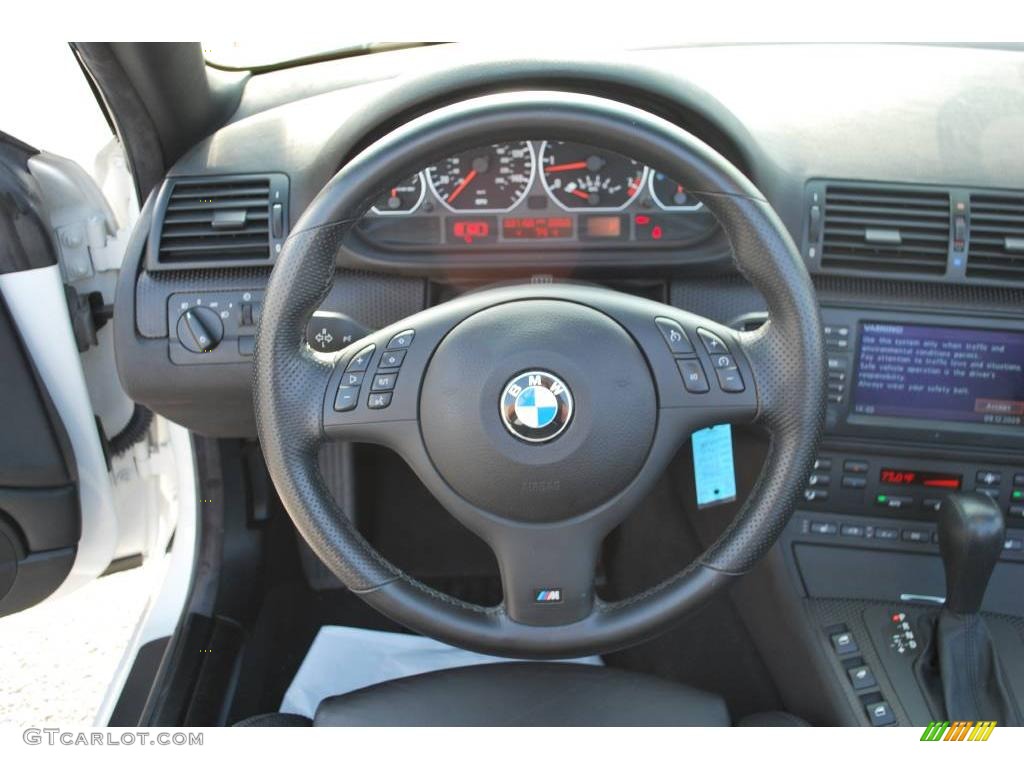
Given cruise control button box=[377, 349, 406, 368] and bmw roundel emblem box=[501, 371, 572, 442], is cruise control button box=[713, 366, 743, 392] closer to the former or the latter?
bmw roundel emblem box=[501, 371, 572, 442]

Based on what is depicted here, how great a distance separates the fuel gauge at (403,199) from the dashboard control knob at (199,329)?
31 centimetres

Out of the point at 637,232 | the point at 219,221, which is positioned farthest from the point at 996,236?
the point at 219,221

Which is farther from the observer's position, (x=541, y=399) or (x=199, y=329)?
(x=199, y=329)

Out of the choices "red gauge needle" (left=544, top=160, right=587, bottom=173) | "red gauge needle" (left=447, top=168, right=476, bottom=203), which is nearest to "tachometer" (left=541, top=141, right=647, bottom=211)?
"red gauge needle" (left=544, top=160, right=587, bottom=173)

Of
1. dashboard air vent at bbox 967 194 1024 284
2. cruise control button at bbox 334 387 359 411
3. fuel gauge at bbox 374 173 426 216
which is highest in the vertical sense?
fuel gauge at bbox 374 173 426 216

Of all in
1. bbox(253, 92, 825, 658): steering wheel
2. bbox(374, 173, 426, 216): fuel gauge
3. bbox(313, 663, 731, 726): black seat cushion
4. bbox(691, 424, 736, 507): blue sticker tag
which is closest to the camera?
bbox(253, 92, 825, 658): steering wheel

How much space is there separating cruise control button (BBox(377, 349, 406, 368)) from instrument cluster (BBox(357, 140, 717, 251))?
361 millimetres

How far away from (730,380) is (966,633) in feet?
2.10

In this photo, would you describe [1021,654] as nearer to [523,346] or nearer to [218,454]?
[523,346]

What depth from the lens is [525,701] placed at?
134 centimetres

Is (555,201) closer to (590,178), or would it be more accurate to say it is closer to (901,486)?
(590,178)

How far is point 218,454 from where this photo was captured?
5.93ft

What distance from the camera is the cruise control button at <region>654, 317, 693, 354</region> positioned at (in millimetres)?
1126

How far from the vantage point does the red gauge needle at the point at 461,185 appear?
1.42 m
